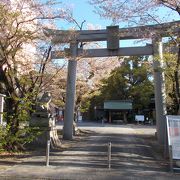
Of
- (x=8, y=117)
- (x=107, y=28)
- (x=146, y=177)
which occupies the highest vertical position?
(x=107, y=28)

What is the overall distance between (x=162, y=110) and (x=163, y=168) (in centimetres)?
1077

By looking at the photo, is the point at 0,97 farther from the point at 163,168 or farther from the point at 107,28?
the point at 107,28

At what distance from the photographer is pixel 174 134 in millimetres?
12445

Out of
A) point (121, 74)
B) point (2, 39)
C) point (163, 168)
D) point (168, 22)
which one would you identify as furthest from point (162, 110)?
point (121, 74)

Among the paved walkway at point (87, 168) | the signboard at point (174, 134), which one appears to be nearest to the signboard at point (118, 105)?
the paved walkway at point (87, 168)

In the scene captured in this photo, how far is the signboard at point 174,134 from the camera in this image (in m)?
12.2

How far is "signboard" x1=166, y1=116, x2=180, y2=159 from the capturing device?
39.9 feet

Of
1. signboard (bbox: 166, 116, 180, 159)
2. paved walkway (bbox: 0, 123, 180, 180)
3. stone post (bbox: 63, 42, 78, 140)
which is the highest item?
stone post (bbox: 63, 42, 78, 140)

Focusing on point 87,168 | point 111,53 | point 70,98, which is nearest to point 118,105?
point 70,98

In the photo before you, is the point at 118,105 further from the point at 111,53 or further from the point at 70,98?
the point at 111,53

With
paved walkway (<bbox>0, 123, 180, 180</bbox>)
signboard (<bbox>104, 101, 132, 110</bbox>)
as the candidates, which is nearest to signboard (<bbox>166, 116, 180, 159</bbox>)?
paved walkway (<bbox>0, 123, 180, 180</bbox>)

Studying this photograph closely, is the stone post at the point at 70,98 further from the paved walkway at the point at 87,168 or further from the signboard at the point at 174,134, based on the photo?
the signboard at the point at 174,134

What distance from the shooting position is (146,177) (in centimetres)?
1039

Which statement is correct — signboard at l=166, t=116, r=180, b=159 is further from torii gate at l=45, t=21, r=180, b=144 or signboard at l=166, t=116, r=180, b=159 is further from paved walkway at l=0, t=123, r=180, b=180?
torii gate at l=45, t=21, r=180, b=144
